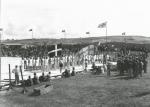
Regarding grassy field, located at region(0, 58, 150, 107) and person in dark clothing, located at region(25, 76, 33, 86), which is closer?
grassy field, located at region(0, 58, 150, 107)

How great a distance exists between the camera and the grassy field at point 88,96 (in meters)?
15.9

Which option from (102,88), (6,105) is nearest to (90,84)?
(102,88)

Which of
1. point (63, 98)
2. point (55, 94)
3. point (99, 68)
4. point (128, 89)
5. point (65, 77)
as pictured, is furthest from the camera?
point (99, 68)

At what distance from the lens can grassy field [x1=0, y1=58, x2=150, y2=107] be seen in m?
15.9

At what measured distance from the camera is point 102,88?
2131cm

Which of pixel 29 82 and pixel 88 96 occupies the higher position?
pixel 29 82

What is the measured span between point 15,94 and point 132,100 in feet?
25.3

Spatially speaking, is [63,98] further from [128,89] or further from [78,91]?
[128,89]

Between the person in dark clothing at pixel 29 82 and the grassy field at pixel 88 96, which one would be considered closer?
the grassy field at pixel 88 96

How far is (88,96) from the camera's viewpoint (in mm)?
18188

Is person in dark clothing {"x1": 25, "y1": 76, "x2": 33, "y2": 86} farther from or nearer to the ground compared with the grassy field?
farther from the ground

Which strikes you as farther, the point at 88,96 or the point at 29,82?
the point at 29,82

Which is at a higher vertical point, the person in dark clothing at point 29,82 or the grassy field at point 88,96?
the person in dark clothing at point 29,82

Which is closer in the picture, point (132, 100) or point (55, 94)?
point (132, 100)
